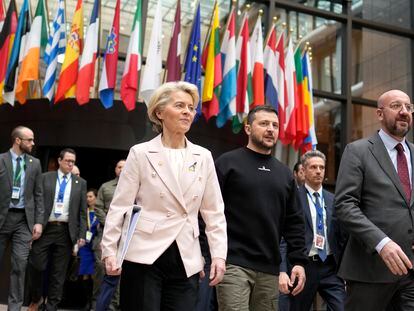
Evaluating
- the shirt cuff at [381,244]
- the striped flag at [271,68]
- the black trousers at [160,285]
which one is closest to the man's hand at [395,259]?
the shirt cuff at [381,244]

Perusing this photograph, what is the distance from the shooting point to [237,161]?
4.43 meters

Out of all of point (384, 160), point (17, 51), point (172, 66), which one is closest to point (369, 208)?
point (384, 160)

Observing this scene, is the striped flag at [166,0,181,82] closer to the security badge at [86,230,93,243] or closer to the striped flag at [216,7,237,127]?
the striped flag at [216,7,237,127]

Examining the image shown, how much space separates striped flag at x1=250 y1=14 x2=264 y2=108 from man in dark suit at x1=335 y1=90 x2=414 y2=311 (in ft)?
19.7

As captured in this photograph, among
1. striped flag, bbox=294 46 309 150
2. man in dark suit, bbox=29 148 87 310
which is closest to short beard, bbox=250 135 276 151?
man in dark suit, bbox=29 148 87 310

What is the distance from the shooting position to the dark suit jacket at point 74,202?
7730 millimetres

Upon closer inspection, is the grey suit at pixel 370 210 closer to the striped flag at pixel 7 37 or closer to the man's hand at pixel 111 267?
the man's hand at pixel 111 267

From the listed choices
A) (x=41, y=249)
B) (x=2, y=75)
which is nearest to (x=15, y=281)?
(x=41, y=249)

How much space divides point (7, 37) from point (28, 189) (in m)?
3.07

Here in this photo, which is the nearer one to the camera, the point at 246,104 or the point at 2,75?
the point at 2,75

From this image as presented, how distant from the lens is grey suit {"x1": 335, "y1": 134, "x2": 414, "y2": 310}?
377cm

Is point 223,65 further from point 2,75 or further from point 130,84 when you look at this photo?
point 2,75

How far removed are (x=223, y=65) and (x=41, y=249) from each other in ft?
14.5

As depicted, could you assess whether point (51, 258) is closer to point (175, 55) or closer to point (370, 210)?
point (175, 55)
